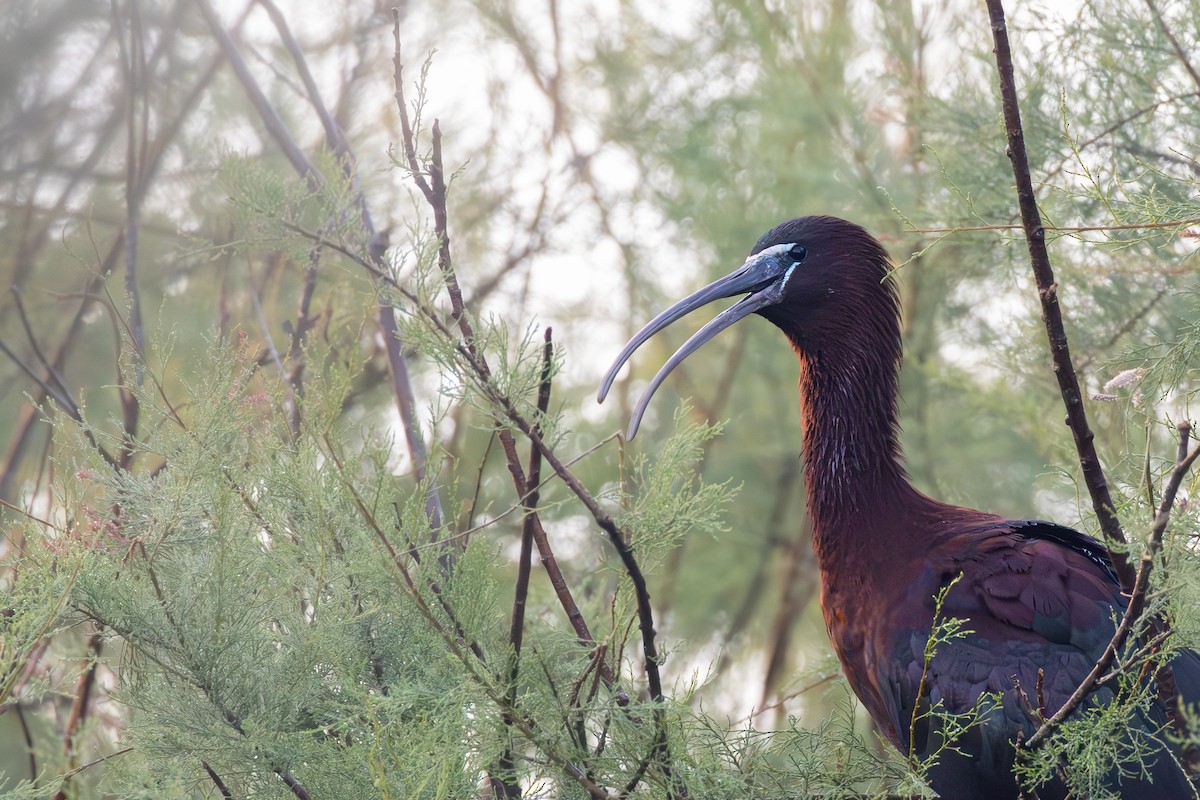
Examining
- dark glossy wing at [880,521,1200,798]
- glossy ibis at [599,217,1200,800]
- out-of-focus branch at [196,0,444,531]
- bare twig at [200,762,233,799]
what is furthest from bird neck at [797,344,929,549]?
bare twig at [200,762,233,799]

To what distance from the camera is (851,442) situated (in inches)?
126

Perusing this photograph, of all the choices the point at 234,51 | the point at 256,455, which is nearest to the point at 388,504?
the point at 256,455

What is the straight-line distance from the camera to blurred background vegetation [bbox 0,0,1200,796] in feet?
7.75

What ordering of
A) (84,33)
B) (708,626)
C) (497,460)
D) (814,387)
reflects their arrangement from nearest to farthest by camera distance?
1. (814,387)
2. (84,33)
3. (497,460)
4. (708,626)

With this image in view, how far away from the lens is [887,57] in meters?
5.39

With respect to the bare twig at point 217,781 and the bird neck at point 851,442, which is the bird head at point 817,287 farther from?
the bare twig at point 217,781

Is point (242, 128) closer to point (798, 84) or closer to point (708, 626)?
point (798, 84)

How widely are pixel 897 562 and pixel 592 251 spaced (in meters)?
3.34

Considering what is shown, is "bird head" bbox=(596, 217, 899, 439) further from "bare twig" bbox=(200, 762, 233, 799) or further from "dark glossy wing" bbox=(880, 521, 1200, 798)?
"bare twig" bbox=(200, 762, 233, 799)

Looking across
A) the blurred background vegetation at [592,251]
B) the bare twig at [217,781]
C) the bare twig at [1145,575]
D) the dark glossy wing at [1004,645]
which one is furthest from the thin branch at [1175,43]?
the bare twig at [217,781]

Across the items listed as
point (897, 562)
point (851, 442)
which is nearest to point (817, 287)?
point (851, 442)

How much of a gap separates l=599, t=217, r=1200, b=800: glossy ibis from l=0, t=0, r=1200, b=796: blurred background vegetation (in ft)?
0.83

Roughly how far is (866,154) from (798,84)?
0.57 metres

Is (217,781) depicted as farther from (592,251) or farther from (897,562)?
(592,251)
